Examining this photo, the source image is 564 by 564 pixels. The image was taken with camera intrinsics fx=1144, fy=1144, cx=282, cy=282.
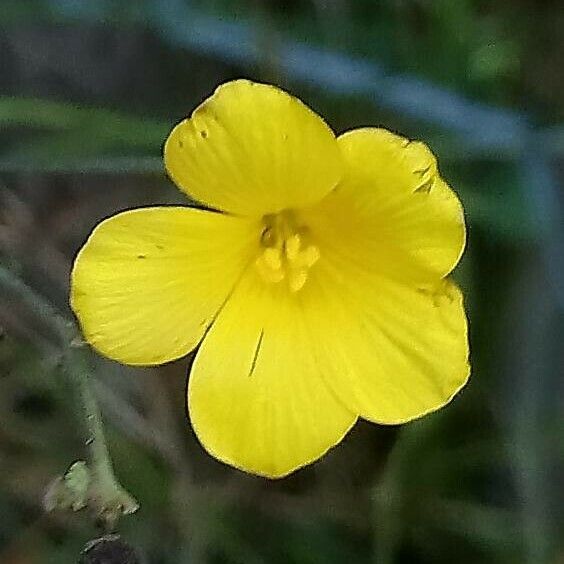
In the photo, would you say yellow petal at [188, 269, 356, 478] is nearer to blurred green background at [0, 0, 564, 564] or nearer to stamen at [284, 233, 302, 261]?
stamen at [284, 233, 302, 261]

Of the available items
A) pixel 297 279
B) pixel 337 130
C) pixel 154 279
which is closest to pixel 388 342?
pixel 297 279

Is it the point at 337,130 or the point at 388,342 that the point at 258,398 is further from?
the point at 337,130

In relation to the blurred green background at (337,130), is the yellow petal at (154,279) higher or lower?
higher

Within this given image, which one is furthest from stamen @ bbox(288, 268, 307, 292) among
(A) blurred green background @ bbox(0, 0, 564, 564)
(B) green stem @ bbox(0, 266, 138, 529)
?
(A) blurred green background @ bbox(0, 0, 564, 564)

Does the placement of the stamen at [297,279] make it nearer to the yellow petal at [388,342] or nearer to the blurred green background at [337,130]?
the yellow petal at [388,342]

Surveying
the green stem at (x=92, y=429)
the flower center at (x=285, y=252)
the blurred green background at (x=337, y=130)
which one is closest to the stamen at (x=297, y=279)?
the flower center at (x=285, y=252)

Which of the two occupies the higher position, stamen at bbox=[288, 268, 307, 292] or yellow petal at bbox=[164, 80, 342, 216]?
yellow petal at bbox=[164, 80, 342, 216]
